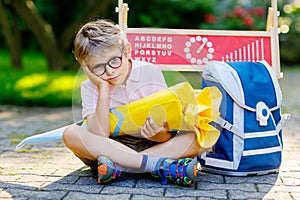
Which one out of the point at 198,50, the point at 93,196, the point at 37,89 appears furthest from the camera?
the point at 37,89

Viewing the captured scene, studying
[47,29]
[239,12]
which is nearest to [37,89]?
[47,29]

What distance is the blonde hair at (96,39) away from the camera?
247 cm

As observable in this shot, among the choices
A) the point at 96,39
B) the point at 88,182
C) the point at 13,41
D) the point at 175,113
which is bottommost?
the point at 13,41

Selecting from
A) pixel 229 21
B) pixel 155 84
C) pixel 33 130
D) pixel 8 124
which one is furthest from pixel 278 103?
pixel 229 21

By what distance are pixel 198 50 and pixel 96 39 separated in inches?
43.7

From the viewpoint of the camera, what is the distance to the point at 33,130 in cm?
399

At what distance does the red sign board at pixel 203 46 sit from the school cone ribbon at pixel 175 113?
87 cm

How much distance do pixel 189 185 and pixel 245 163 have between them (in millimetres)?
310

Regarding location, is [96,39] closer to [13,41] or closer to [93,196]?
[93,196]

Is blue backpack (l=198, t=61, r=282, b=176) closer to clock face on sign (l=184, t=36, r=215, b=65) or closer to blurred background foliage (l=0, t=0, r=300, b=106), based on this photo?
clock face on sign (l=184, t=36, r=215, b=65)

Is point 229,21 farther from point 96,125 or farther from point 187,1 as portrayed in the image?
point 96,125

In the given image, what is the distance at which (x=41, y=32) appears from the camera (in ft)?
24.1

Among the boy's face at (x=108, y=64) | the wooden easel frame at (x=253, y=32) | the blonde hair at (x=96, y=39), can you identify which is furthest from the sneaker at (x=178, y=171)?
the wooden easel frame at (x=253, y=32)

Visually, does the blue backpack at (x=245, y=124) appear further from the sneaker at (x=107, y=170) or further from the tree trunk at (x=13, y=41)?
the tree trunk at (x=13, y=41)
